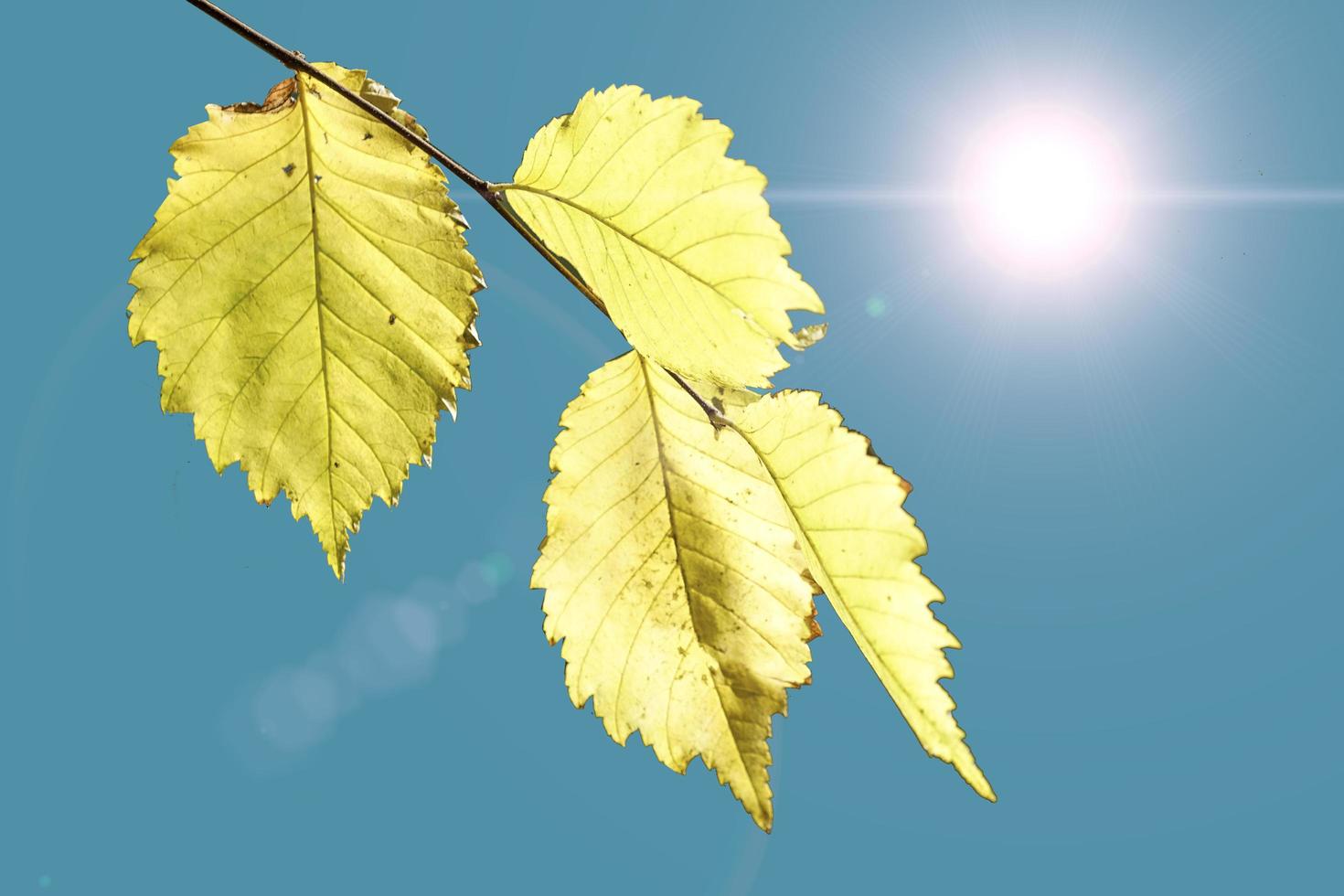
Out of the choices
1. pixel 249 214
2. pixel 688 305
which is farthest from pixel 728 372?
pixel 249 214

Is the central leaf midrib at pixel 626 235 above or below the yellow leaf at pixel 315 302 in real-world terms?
above

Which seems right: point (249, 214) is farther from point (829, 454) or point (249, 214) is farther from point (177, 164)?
point (829, 454)

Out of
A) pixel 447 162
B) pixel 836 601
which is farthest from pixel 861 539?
pixel 447 162

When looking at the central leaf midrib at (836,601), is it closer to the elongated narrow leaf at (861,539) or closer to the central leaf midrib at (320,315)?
the elongated narrow leaf at (861,539)

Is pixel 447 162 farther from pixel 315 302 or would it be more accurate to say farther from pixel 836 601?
pixel 836 601

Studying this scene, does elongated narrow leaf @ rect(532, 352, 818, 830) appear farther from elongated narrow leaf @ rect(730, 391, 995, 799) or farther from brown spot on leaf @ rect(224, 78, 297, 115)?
brown spot on leaf @ rect(224, 78, 297, 115)

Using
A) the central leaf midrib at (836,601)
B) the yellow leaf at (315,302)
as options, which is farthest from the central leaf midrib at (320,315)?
the central leaf midrib at (836,601)
